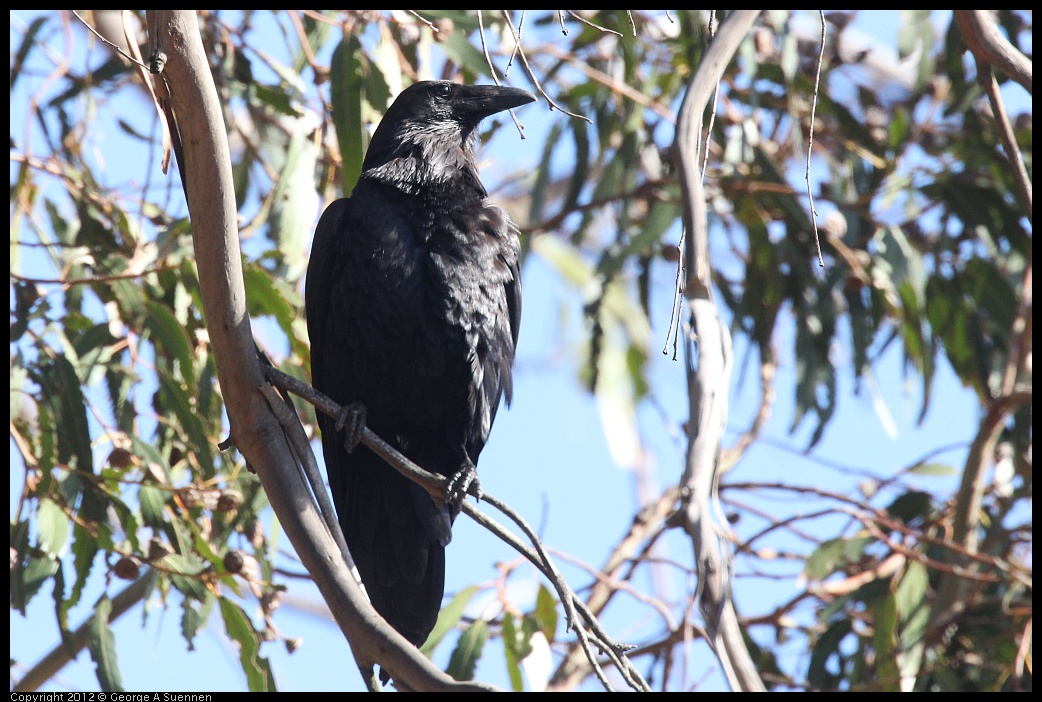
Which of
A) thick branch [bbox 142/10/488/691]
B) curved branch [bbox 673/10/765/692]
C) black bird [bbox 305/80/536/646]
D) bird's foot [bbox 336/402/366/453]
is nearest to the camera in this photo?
curved branch [bbox 673/10/765/692]

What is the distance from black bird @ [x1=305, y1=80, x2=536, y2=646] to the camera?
288 centimetres

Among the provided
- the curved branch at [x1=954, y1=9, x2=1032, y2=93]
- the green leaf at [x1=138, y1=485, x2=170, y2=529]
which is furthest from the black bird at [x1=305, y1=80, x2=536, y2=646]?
the curved branch at [x1=954, y1=9, x2=1032, y2=93]

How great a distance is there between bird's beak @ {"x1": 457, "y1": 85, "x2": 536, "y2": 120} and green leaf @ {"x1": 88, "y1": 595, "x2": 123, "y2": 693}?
1847mm

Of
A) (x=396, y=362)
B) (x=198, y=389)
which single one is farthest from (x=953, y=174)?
(x=198, y=389)

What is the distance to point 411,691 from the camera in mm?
1664

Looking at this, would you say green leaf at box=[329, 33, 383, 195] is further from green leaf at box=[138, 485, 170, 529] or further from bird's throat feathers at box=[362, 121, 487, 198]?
green leaf at box=[138, 485, 170, 529]

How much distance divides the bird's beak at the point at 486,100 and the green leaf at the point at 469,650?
1.64m

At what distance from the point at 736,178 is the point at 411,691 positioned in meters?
3.21

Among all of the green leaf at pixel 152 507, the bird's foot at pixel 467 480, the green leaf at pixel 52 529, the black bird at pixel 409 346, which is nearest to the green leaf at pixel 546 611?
the black bird at pixel 409 346

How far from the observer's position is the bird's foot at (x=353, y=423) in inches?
108

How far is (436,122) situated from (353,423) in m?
1.09

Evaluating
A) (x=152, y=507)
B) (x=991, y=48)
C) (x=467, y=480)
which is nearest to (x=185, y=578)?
(x=152, y=507)

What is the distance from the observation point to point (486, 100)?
11.5 feet

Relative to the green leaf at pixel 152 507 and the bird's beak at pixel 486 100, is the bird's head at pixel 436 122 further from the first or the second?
the green leaf at pixel 152 507
